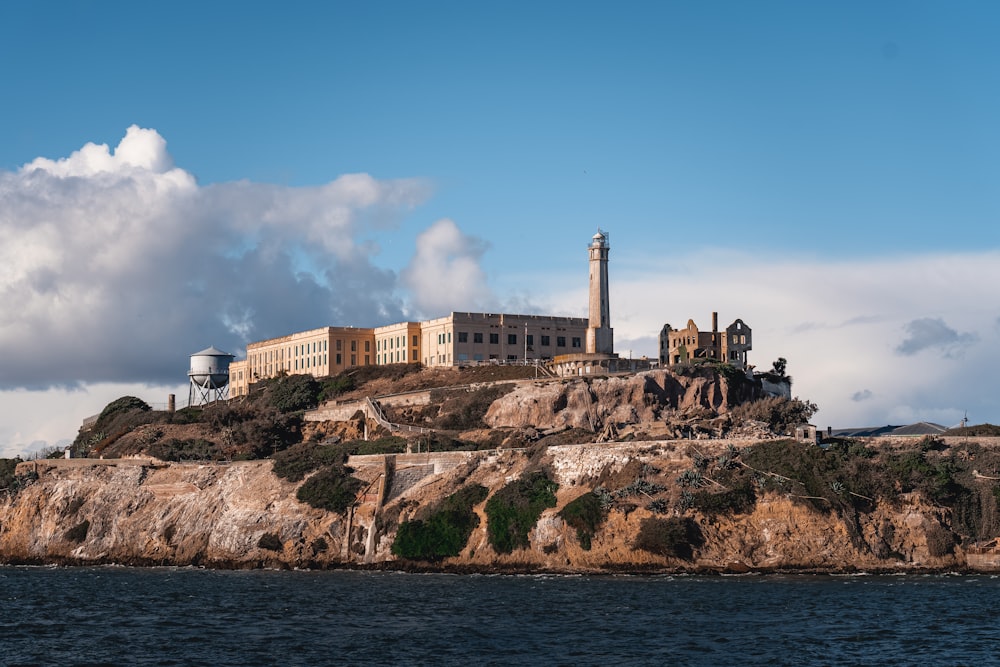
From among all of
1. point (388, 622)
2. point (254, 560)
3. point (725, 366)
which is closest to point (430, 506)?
point (254, 560)

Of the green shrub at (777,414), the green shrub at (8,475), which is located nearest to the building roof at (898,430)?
the green shrub at (777,414)

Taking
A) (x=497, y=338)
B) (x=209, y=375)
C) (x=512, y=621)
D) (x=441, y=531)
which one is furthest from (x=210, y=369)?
(x=512, y=621)

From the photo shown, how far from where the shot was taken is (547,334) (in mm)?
138375

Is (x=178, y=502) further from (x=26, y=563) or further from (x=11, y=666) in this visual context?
(x=11, y=666)

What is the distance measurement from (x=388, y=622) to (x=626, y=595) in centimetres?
1456

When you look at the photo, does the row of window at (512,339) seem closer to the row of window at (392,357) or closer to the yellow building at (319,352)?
the row of window at (392,357)

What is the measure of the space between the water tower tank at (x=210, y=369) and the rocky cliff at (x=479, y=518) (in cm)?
4689

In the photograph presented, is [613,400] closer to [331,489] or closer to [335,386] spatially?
[331,489]

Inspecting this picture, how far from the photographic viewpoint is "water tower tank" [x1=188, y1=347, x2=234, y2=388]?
157 metres

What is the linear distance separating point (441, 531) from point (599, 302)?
48.3m

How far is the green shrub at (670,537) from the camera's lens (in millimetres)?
78062

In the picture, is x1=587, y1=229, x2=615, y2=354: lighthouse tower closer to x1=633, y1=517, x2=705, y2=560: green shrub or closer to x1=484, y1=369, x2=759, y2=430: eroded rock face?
x1=484, y1=369, x2=759, y2=430: eroded rock face

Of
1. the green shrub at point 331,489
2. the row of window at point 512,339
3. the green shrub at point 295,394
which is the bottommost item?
the green shrub at point 331,489

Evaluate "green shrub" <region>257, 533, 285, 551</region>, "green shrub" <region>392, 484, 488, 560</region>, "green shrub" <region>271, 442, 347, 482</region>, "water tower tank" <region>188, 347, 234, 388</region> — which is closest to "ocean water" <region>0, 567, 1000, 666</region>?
"green shrub" <region>392, 484, 488, 560</region>
